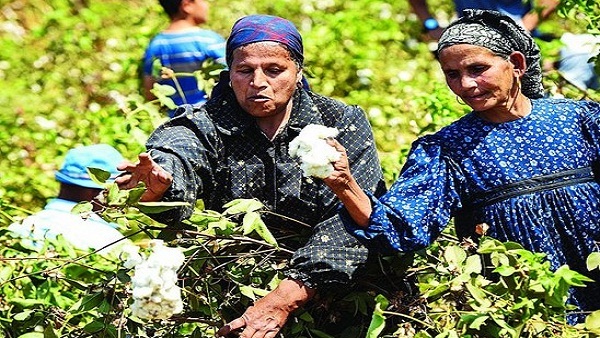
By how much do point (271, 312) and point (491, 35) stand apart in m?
0.79

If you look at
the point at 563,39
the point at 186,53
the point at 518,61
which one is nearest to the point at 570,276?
the point at 518,61

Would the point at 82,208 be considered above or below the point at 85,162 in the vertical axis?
above

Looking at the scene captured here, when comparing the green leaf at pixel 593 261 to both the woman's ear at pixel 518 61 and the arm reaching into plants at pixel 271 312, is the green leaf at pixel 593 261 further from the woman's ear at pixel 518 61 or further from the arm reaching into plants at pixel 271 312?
the arm reaching into plants at pixel 271 312

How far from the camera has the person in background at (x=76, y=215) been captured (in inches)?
152

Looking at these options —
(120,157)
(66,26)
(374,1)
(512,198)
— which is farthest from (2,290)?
(374,1)

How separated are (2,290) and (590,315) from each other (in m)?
1.57

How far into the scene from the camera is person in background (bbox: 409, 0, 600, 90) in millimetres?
4387

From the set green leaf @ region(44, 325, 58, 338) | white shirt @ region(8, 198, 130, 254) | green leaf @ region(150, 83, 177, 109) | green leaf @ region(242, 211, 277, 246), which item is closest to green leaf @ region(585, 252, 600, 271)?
green leaf @ region(242, 211, 277, 246)

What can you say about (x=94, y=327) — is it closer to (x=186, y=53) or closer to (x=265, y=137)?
(x=265, y=137)

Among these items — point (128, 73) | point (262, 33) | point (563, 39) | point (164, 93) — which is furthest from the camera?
point (128, 73)

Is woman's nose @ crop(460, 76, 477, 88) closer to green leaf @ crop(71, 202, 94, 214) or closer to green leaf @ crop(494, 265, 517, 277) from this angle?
green leaf @ crop(494, 265, 517, 277)

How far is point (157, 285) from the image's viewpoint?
2426 mm

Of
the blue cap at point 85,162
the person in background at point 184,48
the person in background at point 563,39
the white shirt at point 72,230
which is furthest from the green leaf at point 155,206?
the person in background at point 184,48

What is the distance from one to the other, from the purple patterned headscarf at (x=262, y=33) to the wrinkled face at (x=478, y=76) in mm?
379
